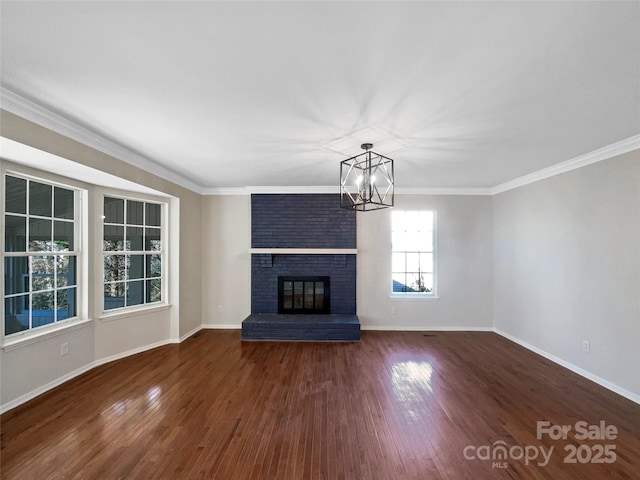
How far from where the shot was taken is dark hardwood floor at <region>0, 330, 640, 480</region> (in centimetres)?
177

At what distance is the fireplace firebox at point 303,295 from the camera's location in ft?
15.5

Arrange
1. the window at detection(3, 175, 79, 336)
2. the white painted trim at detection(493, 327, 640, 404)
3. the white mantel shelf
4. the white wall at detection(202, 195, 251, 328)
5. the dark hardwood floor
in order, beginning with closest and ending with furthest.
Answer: the dark hardwood floor
the window at detection(3, 175, 79, 336)
the white painted trim at detection(493, 327, 640, 404)
the white mantel shelf
the white wall at detection(202, 195, 251, 328)

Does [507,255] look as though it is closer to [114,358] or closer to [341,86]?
[341,86]

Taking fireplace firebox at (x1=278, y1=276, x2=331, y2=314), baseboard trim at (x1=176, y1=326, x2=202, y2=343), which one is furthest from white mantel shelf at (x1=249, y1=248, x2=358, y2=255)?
baseboard trim at (x1=176, y1=326, x2=202, y2=343)

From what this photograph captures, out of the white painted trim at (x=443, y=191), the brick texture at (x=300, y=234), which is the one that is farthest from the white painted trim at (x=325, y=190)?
the brick texture at (x=300, y=234)

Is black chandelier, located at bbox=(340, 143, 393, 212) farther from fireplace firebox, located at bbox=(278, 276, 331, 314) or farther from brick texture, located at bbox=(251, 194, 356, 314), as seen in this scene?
fireplace firebox, located at bbox=(278, 276, 331, 314)

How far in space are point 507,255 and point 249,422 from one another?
4609 millimetres

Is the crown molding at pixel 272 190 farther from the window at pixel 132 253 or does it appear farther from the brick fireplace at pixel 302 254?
the window at pixel 132 253

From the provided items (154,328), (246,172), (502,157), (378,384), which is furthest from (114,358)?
(502,157)

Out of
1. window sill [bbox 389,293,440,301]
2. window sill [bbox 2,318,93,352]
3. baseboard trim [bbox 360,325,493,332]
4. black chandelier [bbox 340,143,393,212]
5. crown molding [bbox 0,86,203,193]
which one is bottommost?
baseboard trim [bbox 360,325,493,332]

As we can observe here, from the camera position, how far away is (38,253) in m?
2.72

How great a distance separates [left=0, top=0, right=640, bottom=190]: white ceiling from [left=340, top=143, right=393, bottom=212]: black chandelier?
255 millimetres

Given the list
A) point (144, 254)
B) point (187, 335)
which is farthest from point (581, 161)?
point (187, 335)

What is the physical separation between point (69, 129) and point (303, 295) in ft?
12.3
